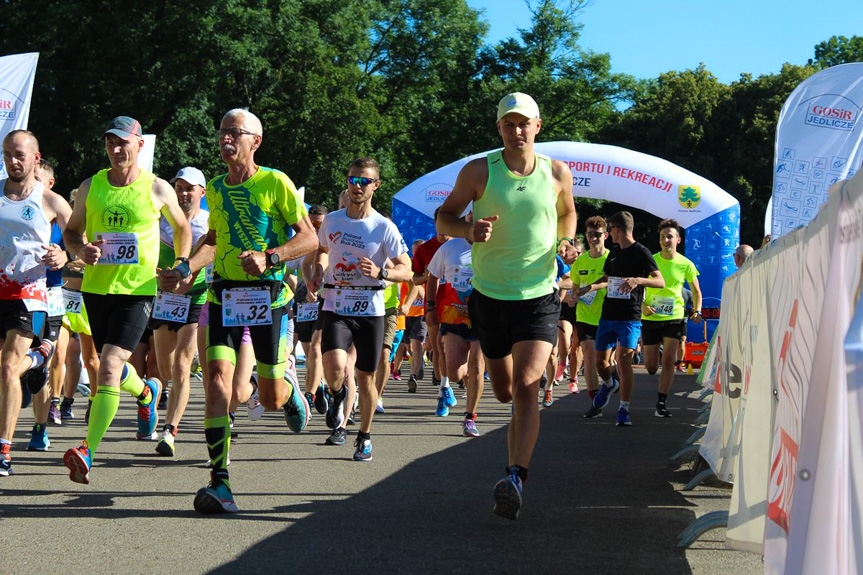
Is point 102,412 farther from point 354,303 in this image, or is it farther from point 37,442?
point 354,303

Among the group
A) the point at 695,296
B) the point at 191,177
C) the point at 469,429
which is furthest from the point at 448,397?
the point at 191,177

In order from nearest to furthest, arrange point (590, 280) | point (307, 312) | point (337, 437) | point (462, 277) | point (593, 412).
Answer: point (337, 437) < point (462, 277) < point (307, 312) < point (593, 412) < point (590, 280)

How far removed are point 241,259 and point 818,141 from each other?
9.36 metres

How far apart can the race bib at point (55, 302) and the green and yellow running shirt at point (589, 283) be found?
260 inches

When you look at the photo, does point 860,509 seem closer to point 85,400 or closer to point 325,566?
point 325,566

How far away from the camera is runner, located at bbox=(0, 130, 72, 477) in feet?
24.7

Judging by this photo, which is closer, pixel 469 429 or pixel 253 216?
pixel 253 216

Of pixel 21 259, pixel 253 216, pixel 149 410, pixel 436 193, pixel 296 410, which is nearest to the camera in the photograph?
pixel 253 216

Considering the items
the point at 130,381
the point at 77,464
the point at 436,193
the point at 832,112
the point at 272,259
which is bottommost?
the point at 77,464

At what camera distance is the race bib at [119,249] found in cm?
727

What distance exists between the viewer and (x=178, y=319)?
9.14 metres

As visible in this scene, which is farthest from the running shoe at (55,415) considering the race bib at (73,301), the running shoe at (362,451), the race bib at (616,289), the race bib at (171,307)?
the race bib at (616,289)

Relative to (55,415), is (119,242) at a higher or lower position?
higher

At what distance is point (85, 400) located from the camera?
14.0 metres
